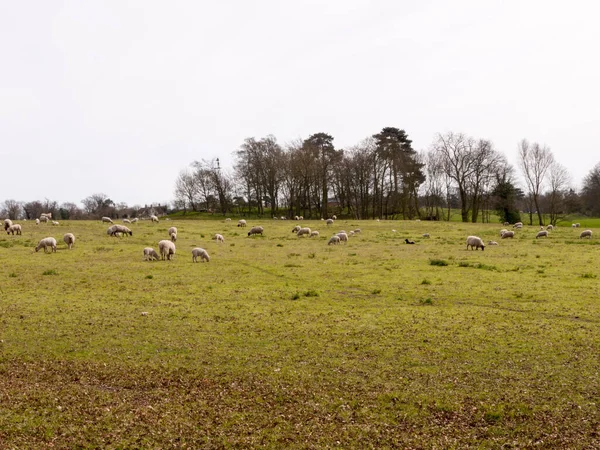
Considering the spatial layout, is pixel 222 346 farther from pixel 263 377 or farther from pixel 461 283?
pixel 461 283

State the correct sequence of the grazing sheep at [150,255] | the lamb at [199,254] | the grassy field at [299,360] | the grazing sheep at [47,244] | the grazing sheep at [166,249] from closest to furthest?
the grassy field at [299,360] → the lamb at [199,254] → the grazing sheep at [150,255] → the grazing sheep at [166,249] → the grazing sheep at [47,244]

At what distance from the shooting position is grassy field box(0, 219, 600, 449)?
6.75 meters

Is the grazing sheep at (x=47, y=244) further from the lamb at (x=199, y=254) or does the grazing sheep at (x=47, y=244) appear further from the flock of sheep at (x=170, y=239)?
the lamb at (x=199, y=254)

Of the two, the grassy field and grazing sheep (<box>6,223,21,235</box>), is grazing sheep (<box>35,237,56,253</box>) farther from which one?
grazing sheep (<box>6,223,21,235</box>)

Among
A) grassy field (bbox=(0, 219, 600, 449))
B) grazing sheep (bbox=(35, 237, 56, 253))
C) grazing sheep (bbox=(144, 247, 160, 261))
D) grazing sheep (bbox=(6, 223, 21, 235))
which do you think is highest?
grazing sheep (bbox=(6, 223, 21, 235))

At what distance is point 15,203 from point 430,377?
158801 mm

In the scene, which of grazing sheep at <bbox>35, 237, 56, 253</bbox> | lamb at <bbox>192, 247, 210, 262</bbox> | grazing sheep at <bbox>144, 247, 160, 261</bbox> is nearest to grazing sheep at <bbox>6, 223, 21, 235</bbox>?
grazing sheep at <bbox>35, 237, 56, 253</bbox>

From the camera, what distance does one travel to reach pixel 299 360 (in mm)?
9555

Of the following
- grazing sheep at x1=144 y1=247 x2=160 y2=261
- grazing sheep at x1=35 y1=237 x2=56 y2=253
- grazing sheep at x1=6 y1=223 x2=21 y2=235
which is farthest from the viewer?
grazing sheep at x1=6 y1=223 x2=21 y2=235

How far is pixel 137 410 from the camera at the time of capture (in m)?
7.46

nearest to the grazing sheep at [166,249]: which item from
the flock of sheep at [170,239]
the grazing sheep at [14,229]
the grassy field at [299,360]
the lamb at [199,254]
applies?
the flock of sheep at [170,239]

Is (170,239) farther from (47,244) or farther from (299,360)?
(299,360)

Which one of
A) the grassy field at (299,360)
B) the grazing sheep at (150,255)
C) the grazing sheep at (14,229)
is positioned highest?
the grazing sheep at (14,229)

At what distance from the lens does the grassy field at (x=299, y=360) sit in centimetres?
675
